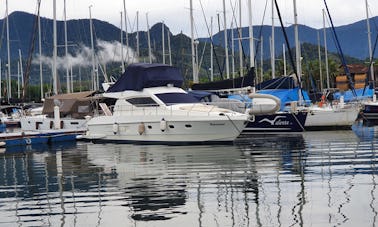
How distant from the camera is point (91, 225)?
10328 millimetres

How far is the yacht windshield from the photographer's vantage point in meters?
27.1

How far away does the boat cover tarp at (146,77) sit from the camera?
1105 inches

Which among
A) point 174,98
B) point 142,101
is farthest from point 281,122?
point 142,101

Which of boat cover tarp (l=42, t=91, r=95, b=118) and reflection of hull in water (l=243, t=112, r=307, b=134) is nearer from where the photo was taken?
reflection of hull in water (l=243, t=112, r=307, b=134)

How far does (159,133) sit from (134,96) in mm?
2368

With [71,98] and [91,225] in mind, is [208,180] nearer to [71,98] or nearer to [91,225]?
[91,225]

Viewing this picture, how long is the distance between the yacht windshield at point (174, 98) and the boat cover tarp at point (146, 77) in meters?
1.04

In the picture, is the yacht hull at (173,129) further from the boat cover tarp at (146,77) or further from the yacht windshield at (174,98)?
the boat cover tarp at (146,77)

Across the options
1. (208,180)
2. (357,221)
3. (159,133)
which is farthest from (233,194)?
(159,133)

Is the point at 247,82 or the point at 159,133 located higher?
the point at 247,82

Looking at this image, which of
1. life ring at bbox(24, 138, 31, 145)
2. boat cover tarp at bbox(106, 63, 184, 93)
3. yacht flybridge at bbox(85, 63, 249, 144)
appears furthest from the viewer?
life ring at bbox(24, 138, 31, 145)

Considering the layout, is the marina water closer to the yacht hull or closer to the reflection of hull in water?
the yacht hull

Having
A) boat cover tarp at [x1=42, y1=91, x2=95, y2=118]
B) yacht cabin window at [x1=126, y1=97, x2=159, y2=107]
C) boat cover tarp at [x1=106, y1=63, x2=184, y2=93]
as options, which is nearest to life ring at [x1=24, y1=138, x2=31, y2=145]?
boat cover tarp at [x1=106, y1=63, x2=184, y2=93]

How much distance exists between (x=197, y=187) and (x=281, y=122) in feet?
61.1
